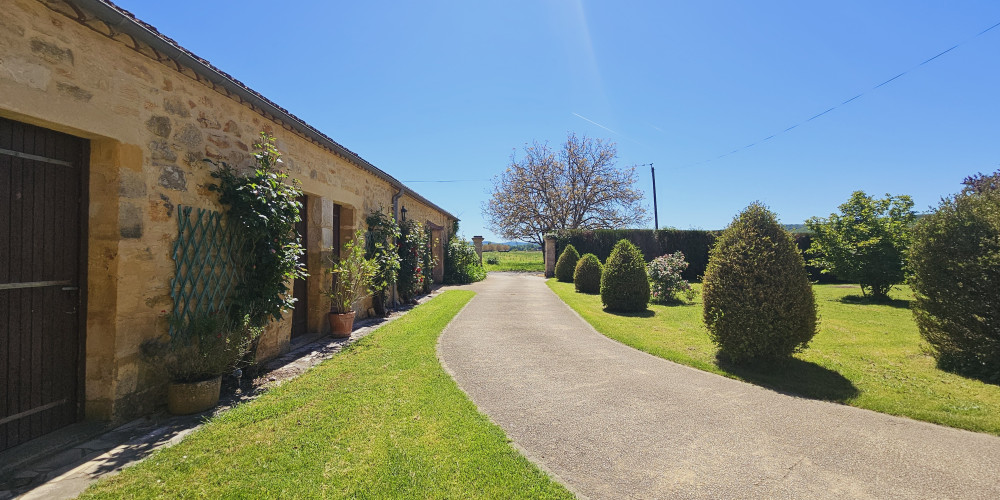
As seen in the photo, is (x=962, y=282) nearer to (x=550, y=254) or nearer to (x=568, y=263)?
(x=568, y=263)

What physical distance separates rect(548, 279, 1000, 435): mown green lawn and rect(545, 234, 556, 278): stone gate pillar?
463 inches

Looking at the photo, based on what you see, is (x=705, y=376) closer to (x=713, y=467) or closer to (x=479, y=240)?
(x=713, y=467)

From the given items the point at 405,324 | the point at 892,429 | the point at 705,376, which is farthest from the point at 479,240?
the point at 892,429

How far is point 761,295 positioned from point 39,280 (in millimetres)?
7320

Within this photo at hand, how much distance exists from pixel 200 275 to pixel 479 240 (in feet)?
72.5

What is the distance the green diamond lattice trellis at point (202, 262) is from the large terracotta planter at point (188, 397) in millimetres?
575

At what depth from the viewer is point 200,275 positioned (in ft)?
13.2

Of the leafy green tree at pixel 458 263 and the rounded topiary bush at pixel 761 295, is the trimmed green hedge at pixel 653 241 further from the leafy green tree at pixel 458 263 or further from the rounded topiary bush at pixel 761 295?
the rounded topiary bush at pixel 761 295

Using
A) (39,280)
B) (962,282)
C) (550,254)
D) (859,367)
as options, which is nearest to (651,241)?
(550,254)

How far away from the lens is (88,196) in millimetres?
3324

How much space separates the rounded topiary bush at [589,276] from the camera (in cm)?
1417

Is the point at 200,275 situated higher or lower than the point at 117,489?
higher

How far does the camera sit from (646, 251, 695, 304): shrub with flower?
39.2 feet

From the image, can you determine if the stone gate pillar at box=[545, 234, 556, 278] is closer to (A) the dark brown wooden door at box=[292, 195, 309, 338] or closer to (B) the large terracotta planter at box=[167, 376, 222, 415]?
(A) the dark brown wooden door at box=[292, 195, 309, 338]
